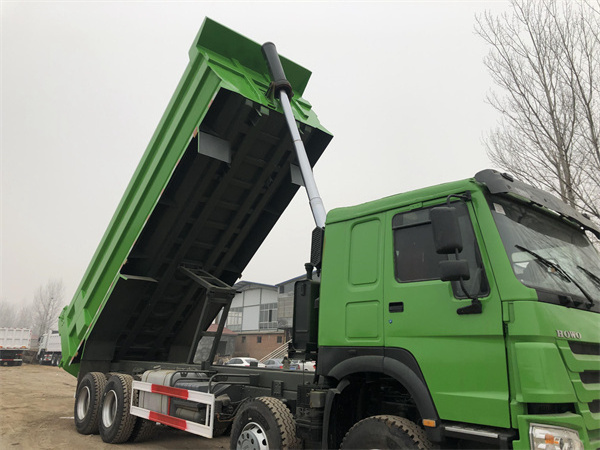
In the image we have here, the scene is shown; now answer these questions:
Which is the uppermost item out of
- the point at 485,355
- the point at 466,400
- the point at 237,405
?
the point at 485,355

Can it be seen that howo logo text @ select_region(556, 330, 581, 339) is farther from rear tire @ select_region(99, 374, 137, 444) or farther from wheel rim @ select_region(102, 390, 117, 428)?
wheel rim @ select_region(102, 390, 117, 428)

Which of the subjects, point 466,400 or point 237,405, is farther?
point 237,405

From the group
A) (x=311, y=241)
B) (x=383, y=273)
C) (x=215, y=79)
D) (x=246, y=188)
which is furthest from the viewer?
(x=246, y=188)

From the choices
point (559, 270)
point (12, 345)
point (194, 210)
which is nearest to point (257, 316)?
point (12, 345)

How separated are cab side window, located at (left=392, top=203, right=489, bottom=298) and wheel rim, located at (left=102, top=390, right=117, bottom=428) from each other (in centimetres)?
506

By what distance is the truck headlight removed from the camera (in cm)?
268

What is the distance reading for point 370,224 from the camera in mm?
3996

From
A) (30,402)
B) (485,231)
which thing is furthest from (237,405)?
(30,402)

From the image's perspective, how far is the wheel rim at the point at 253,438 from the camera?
4.10 metres

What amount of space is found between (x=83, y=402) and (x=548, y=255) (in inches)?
278

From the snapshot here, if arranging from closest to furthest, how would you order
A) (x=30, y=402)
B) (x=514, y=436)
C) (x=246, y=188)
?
(x=514, y=436)
(x=246, y=188)
(x=30, y=402)

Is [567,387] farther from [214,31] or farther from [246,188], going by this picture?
[214,31]

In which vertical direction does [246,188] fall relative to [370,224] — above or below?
above

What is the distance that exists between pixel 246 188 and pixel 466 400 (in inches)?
170
